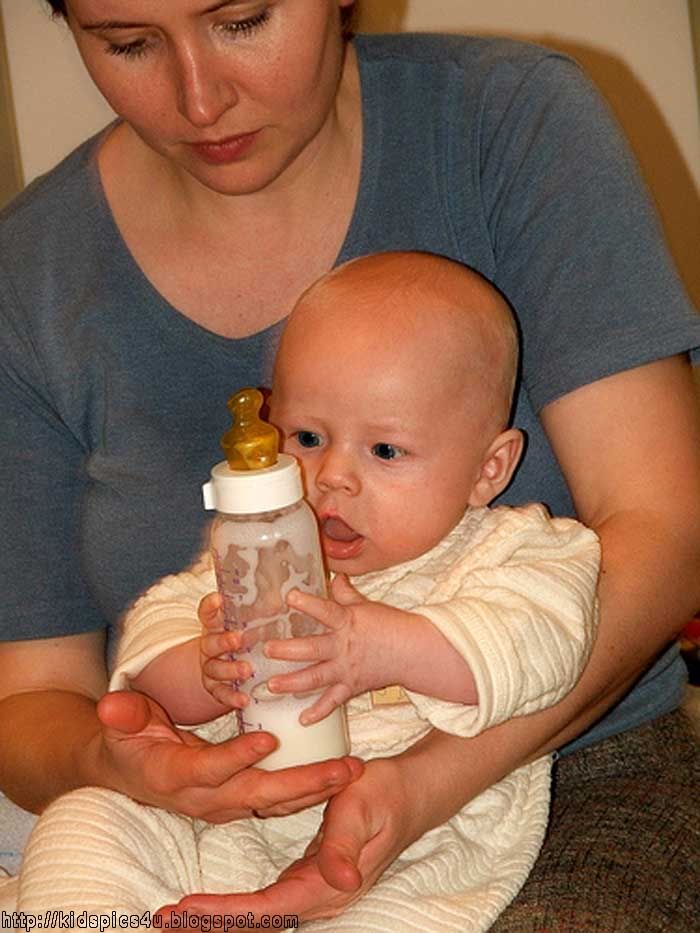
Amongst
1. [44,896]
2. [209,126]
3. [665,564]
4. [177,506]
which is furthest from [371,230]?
[44,896]

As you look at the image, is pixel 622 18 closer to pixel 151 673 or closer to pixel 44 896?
pixel 151 673

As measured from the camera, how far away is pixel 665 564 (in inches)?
58.8

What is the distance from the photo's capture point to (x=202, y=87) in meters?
1.46

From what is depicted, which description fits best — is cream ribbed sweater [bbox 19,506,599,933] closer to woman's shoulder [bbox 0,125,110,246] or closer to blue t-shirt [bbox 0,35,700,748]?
blue t-shirt [bbox 0,35,700,748]

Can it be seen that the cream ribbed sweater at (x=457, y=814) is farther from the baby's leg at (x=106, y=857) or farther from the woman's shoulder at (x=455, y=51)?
the woman's shoulder at (x=455, y=51)

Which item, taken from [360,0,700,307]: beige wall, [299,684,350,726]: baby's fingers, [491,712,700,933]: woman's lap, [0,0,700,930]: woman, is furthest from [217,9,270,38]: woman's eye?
[360,0,700,307]: beige wall

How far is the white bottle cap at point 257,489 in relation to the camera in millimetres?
1224

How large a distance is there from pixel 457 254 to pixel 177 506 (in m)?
0.43

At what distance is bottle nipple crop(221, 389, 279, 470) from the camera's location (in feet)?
4.08

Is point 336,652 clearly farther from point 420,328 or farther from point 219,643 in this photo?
point 420,328

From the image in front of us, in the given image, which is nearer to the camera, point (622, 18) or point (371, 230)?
point (371, 230)

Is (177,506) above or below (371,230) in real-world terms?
below

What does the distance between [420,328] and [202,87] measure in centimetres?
32

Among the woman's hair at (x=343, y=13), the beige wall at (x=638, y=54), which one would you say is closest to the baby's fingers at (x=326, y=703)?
the woman's hair at (x=343, y=13)
